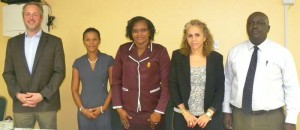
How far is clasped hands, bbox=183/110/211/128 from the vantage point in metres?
2.29

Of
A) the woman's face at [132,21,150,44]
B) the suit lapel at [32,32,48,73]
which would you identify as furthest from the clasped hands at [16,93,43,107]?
the woman's face at [132,21,150,44]

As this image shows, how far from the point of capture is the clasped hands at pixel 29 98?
8.28ft

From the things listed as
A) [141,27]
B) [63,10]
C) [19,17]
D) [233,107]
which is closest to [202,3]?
[141,27]

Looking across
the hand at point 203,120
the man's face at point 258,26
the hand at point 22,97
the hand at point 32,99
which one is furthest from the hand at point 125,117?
the man's face at point 258,26

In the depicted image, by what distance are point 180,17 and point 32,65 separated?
162 centimetres

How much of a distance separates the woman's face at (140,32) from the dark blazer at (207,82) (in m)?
0.32

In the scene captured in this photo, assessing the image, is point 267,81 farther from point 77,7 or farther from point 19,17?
point 19,17

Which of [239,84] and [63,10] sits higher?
[63,10]

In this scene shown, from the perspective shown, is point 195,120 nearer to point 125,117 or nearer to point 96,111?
point 125,117

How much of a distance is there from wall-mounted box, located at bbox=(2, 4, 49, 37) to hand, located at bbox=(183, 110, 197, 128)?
7.12 ft

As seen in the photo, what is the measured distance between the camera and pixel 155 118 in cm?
241

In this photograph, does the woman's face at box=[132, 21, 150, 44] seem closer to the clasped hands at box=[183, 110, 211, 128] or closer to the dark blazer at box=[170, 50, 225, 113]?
the dark blazer at box=[170, 50, 225, 113]

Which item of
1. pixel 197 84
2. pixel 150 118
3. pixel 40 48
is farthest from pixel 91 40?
pixel 197 84

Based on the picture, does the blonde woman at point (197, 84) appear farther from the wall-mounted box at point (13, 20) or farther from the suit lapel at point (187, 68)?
the wall-mounted box at point (13, 20)
